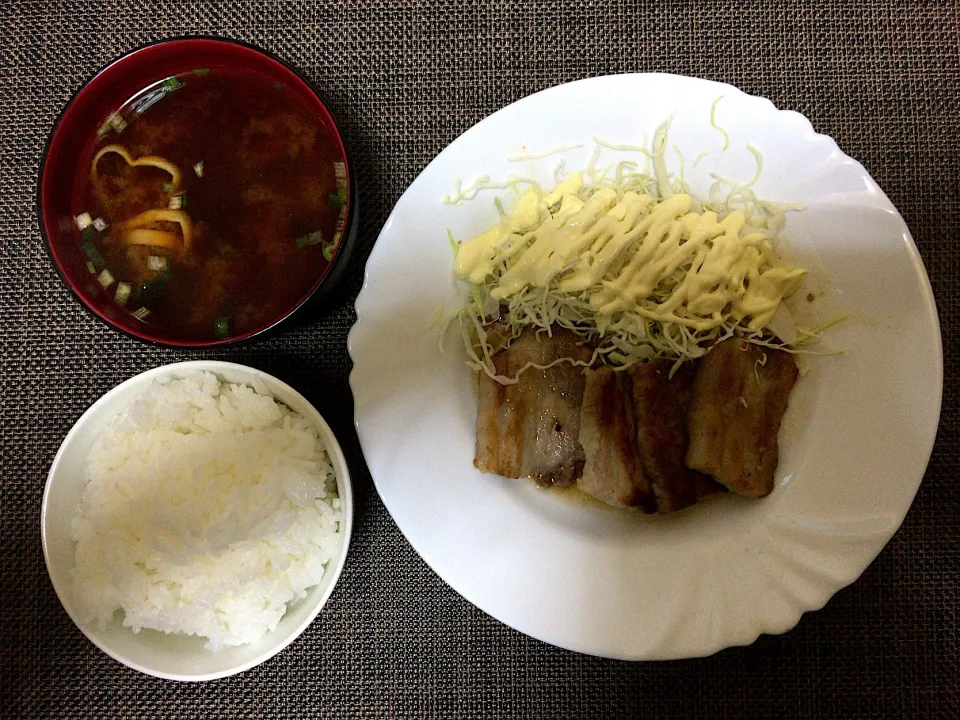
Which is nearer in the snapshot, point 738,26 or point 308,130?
point 308,130

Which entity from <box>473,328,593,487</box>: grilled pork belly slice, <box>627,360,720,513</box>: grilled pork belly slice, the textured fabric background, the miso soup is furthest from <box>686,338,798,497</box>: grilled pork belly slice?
the miso soup

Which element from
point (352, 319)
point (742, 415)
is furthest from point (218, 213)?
point (742, 415)

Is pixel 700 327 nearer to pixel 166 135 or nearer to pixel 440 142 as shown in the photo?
pixel 440 142

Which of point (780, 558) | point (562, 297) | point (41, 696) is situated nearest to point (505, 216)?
point (562, 297)

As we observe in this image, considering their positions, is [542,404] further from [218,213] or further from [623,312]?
[218,213]

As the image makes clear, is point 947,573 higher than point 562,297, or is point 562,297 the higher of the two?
point 562,297

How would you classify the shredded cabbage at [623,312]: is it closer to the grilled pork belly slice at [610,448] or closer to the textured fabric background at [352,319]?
the grilled pork belly slice at [610,448]
